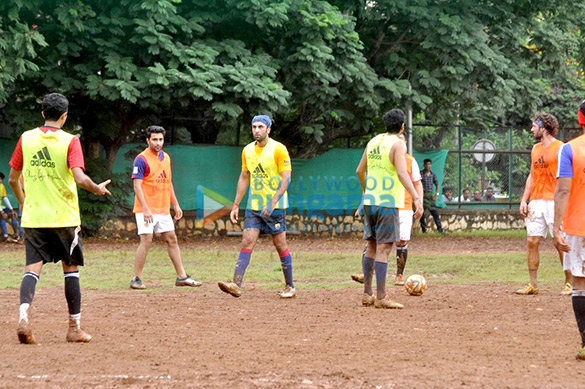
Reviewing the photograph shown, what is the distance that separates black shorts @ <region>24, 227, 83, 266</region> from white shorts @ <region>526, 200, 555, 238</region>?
5.62 m

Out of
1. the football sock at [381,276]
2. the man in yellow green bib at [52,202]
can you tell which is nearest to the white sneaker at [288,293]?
the football sock at [381,276]

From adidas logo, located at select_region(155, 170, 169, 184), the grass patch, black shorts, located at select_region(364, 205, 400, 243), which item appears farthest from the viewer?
the grass patch

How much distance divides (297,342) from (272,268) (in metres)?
7.16

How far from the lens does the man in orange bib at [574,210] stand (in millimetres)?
6387

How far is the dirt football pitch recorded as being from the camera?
563cm

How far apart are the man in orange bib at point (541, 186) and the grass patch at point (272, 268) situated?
5.65ft

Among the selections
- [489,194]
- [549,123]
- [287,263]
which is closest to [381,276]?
[287,263]

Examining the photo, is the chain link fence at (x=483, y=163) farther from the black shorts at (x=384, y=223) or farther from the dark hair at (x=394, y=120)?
the black shorts at (x=384, y=223)

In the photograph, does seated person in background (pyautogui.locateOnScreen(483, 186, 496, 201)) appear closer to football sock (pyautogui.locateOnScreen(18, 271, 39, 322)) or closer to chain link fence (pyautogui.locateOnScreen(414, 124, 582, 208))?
chain link fence (pyautogui.locateOnScreen(414, 124, 582, 208))

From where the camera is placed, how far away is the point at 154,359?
630 cm

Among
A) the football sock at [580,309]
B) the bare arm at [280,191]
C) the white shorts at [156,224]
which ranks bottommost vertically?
the football sock at [580,309]

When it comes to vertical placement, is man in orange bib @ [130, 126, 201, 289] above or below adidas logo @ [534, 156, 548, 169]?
below

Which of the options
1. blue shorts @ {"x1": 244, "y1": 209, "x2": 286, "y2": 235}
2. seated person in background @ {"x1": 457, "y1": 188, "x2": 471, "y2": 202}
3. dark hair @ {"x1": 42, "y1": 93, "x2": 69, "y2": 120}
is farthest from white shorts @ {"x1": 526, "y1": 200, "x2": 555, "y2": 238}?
seated person in background @ {"x1": 457, "y1": 188, "x2": 471, "y2": 202}

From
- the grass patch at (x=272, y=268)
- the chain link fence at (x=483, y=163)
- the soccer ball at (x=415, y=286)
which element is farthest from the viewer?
the chain link fence at (x=483, y=163)
